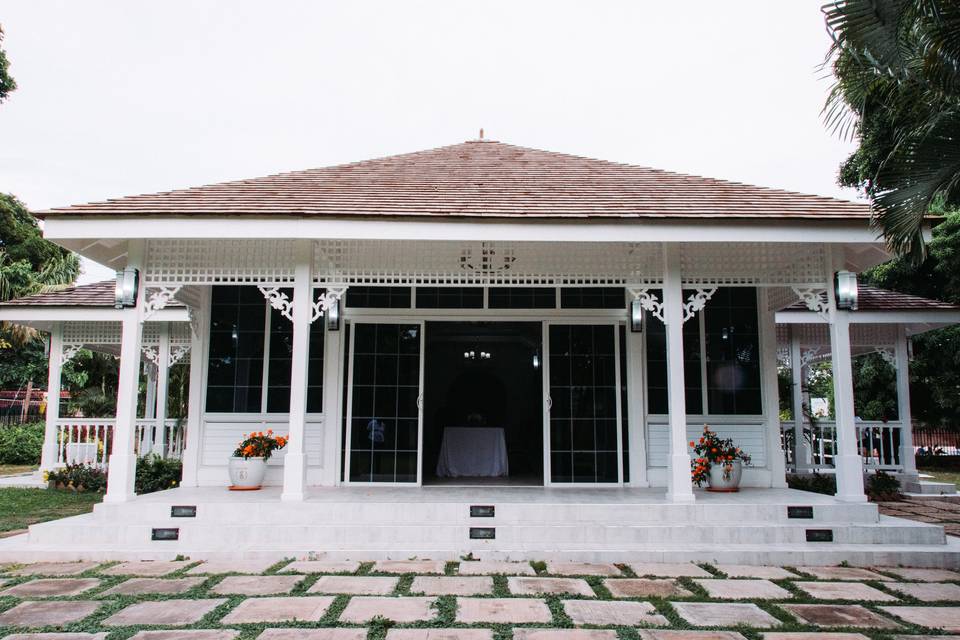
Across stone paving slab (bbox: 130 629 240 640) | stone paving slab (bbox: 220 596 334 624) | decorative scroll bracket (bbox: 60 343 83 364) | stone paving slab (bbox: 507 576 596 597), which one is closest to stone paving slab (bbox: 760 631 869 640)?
stone paving slab (bbox: 507 576 596 597)

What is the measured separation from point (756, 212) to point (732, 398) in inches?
103

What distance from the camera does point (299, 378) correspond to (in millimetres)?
6406

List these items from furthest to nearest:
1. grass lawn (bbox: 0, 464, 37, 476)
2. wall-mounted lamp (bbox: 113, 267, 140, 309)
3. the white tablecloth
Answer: grass lawn (bbox: 0, 464, 37, 476) → the white tablecloth → wall-mounted lamp (bbox: 113, 267, 140, 309)

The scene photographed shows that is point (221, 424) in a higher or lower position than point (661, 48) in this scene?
lower

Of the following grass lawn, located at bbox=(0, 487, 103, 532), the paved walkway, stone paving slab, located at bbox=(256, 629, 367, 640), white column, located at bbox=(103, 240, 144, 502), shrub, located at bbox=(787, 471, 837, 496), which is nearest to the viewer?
stone paving slab, located at bbox=(256, 629, 367, 640)

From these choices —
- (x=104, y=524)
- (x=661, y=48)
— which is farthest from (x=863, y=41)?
(x=661, y=48)

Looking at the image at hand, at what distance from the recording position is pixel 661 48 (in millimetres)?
20594

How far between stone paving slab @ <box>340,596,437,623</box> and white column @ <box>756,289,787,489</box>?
17.3 feet

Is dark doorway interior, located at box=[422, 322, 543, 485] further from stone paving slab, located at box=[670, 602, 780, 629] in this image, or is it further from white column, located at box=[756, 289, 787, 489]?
stone paving slab, located at box=[670, 602, 780, 629]

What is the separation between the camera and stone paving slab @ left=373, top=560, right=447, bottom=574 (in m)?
5.00

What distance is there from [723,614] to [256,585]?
3.05 m

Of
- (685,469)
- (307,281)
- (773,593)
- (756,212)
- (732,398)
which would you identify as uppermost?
(756,212)

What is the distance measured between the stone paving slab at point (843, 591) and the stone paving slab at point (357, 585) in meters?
2.84

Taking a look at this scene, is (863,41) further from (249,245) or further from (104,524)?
(104,524)
